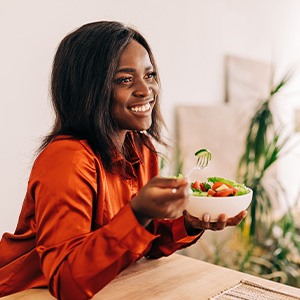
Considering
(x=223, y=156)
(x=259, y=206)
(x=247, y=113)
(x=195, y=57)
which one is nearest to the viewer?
(x=259, y=206)

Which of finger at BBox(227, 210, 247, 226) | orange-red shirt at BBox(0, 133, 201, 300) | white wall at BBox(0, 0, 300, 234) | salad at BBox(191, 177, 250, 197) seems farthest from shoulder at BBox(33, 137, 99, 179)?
white wall at BBox(0, 0, 300, 234)

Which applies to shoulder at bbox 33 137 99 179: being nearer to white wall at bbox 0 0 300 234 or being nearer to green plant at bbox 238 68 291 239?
white wall at bbox 0 0 300 234

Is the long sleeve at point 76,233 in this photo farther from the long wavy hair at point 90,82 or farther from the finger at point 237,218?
the finger at point 237,218

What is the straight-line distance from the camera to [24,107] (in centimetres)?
222

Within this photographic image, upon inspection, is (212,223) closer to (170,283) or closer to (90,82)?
A: (170,283)

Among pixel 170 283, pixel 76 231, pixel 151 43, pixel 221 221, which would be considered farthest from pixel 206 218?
pixel 151 43

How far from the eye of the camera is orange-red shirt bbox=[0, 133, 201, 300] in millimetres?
989

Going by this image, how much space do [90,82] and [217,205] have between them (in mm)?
475

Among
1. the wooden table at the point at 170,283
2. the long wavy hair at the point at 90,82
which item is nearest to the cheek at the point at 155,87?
the long wavy hair at the point at 90,82

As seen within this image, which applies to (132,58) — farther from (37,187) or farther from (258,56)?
(258,56)

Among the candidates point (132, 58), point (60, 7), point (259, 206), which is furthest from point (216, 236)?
point (132, 58)

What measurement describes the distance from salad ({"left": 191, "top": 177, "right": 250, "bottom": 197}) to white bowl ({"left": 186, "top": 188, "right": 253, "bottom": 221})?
25 millimetres

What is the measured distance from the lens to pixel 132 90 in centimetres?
130

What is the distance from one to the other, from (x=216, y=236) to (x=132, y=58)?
2249 millimetres
